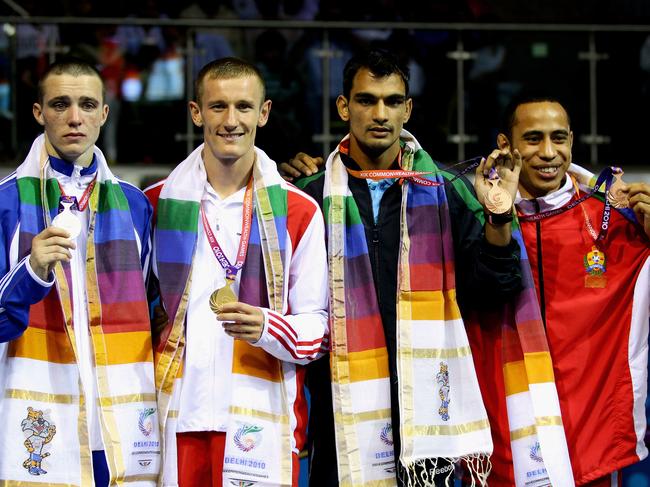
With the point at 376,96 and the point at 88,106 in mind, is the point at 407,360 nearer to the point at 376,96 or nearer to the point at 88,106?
the point at 376,96

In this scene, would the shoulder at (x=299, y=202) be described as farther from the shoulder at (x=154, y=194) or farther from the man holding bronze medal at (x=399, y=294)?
the shoulder at (x=154, y=194)

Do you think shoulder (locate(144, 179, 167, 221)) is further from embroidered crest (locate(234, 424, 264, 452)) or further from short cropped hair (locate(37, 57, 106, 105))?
embroidered crest (locate(234, 424, 264, 452))

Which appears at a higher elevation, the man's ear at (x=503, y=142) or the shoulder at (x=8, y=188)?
the man's ear at (x=503, y=142)

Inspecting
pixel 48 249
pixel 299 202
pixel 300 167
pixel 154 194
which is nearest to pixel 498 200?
pixel 299 202

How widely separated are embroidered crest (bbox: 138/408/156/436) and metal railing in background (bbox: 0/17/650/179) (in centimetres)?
337

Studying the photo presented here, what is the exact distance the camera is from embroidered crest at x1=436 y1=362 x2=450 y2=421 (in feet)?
12.4

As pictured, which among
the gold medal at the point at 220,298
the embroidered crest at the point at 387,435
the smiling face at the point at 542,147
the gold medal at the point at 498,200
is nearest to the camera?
the gold medal at the point at 220,298

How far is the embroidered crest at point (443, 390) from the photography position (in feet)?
12.4

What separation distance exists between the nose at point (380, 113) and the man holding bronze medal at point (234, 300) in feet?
1.25

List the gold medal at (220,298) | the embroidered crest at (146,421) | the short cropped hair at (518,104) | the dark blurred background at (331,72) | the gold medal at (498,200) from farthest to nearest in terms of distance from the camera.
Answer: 1. the dark blurred background at (331,72)
2. the short cropped hair at (518,104)
3. the gold medal at (498,200)
4. the embroidered crest at (146,421)
5. the gold medal at (220,298)

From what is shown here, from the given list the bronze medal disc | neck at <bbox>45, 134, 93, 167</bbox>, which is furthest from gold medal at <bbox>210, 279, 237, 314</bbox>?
the bronze medal disc

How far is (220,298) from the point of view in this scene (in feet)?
11.4

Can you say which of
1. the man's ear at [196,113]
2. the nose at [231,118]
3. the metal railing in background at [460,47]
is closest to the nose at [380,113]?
the nose at [231,118]

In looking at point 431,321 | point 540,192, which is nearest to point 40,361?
point 431,321
